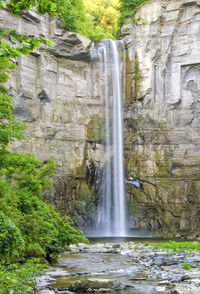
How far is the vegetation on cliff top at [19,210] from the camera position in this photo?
10.6ft

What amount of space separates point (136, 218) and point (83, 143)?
795 centimetres

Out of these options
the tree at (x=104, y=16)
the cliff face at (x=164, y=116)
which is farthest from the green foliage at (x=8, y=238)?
the tree at (x=104, y=16)

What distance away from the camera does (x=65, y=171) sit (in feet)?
110

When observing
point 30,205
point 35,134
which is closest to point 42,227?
point 30,205

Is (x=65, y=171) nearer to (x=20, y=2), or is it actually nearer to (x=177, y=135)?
(x=177, y=135)

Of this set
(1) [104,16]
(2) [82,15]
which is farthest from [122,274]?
(1) [104,16]

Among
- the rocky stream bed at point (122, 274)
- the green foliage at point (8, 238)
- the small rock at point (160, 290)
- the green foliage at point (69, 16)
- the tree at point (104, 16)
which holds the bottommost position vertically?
the rocky stream bed at point (122, 274)

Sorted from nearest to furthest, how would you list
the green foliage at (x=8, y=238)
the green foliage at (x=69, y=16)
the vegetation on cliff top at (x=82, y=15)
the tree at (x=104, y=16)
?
the green foliage at (x=8, y=238), the green foliage at (x=69, y=16), the vegetation on cliff top at (x=82, y=15), the tree at (x=104, y=16)

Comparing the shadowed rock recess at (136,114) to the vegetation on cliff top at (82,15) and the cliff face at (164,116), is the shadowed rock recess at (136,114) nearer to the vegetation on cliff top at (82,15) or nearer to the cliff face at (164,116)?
the cliff face at (164,116)

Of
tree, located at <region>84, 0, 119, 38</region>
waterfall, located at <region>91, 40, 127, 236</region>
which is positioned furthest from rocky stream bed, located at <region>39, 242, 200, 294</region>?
tree, located at <region>84, 0, 119, 38</region>

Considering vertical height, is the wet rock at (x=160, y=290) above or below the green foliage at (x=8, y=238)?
below

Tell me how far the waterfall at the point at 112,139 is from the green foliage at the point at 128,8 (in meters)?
2.74

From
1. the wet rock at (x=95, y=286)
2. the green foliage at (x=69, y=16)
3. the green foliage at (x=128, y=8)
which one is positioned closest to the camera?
the wet rock at (x=95, y=286)

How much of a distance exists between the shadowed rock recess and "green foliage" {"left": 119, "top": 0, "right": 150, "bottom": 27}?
954mm
